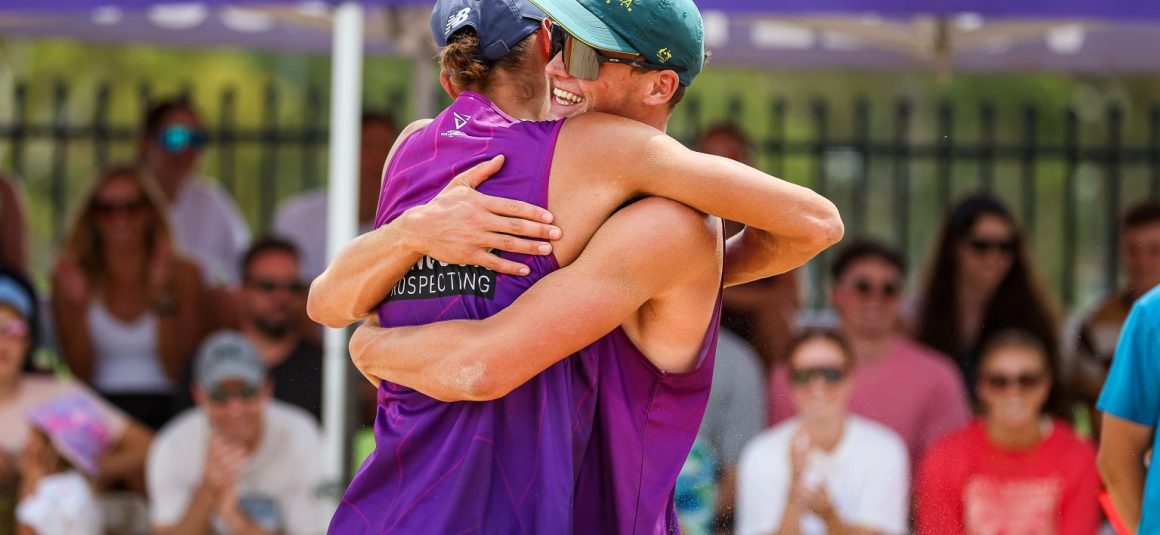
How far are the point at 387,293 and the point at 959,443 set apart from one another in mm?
1943

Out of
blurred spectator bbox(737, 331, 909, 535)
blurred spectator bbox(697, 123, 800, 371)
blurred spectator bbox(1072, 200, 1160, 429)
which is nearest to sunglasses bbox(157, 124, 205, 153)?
blurred spectator bbox(697, 123, 800, 371)

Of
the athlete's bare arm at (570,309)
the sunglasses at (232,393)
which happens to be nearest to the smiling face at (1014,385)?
the athlete's bare arm at (570,309)

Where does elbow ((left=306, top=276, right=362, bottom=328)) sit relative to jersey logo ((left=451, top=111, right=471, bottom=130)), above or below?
below

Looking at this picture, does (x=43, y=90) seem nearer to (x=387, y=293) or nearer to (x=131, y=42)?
(x=131, y=42)

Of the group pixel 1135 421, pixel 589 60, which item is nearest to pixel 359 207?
pixel 1135 421

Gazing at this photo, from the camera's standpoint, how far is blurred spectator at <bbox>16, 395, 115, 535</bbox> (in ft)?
17.4

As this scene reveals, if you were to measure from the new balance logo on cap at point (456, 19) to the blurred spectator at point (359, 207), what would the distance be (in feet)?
12.2

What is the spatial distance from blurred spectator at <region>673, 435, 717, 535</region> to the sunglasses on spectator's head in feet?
10.7

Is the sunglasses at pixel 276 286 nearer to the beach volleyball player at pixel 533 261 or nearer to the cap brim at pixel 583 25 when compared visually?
the beach volleyball player at pixel 533 261

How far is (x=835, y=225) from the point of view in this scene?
7.24 feet

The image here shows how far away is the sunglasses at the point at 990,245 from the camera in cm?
531

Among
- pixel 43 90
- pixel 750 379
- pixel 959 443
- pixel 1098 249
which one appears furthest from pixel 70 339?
pixel 43 90

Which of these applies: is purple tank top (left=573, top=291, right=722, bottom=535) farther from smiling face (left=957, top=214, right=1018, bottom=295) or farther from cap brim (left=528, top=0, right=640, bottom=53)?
smiling face (left=957, top=214, right=1018, bottom=295)

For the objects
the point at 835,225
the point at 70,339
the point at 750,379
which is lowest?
the point at 70,339
